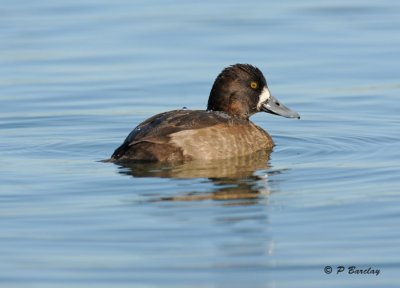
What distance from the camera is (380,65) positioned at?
1452 cm

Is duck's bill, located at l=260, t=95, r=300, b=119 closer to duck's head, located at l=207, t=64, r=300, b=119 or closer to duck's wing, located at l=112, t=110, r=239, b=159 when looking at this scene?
duck's head, located at l=207, t=64, r=300, b=119

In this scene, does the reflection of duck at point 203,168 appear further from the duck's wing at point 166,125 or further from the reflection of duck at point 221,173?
the duck's wing at point 166,125

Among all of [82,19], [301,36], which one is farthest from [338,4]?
[82,19]

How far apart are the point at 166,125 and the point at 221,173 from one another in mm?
731

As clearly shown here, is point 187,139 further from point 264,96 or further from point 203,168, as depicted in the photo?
point 264,96

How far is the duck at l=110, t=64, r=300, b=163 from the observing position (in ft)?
33.6

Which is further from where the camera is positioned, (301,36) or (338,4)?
(338,4)

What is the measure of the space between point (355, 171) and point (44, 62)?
258 inches

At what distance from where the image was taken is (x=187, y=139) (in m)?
10.3

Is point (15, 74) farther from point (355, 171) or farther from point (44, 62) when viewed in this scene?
point (355, 171)

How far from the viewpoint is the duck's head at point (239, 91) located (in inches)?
443

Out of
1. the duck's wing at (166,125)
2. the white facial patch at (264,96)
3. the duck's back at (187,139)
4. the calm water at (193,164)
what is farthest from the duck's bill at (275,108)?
the duck's wing at (166,125)

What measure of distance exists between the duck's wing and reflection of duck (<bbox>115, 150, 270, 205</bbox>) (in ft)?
0.76

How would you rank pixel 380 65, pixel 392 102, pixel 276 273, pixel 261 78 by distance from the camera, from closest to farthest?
pixel 276 273
pixel 261 78
pixel 392 102
pixel 380 65
